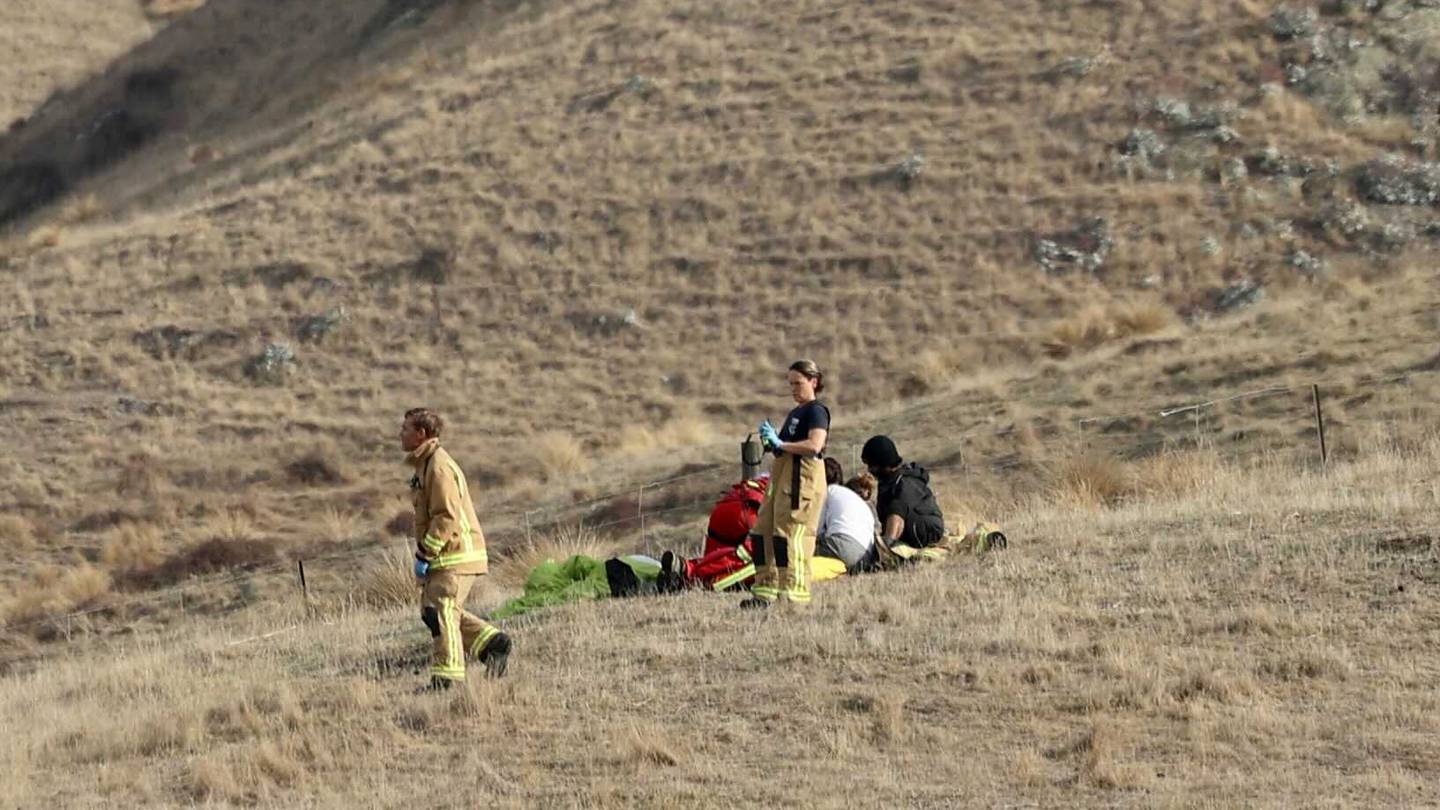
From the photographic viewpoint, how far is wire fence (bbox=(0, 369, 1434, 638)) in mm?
21719

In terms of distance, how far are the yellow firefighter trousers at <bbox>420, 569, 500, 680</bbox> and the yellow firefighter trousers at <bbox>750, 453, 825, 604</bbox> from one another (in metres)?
1.79

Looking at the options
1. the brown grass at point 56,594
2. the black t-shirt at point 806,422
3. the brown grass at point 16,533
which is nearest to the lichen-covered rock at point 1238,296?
the brown grass at point 56,594

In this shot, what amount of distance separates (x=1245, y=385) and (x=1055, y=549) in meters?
10.0

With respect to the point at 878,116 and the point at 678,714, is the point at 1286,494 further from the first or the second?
the point at 878,116

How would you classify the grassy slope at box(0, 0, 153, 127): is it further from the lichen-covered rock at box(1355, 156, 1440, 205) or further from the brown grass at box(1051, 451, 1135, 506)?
the brown grass at box(1051, 451, 1135, 506)

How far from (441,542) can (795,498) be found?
212cm

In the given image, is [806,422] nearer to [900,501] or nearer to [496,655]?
[900,501]

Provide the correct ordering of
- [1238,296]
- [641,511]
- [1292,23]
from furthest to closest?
[1292,23] < [1238,296] < [641,511]

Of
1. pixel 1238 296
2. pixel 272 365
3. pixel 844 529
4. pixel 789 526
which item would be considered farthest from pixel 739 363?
pixel 789 526

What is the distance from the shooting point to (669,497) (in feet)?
76.2

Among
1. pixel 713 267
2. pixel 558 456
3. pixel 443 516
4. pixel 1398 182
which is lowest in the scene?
pixel 558 456

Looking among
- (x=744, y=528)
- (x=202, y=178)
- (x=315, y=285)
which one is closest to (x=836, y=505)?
(x=744, y=528)

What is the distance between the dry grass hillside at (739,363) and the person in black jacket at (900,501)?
468mm

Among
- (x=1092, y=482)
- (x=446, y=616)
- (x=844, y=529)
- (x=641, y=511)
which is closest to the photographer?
(x=446, y=616)
